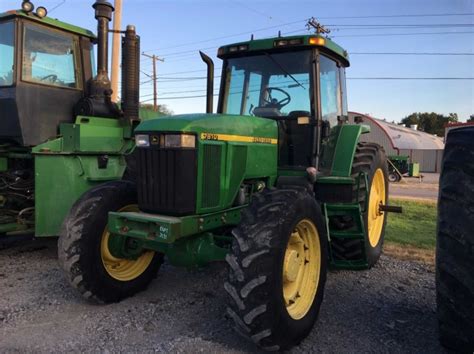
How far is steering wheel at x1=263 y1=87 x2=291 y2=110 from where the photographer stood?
4.75m

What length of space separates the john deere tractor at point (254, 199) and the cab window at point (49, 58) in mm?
2768

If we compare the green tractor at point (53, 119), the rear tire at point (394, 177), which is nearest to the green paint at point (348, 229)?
the green tractor at point (53, 119)

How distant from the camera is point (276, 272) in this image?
3.06 m

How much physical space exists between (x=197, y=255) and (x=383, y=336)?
5.26 ft

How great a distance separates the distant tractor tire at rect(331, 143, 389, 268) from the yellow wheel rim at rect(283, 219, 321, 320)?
3.81 feet

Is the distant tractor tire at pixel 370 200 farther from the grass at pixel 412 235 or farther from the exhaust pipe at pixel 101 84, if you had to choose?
the exhaust pipe at pixel 101 84

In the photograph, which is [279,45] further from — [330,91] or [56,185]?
[56,185]

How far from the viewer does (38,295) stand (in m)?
4.40

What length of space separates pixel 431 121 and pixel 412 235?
77.9 metres

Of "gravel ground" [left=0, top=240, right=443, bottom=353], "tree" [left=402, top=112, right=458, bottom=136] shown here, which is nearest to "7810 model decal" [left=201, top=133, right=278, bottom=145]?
"gravel ground" [left=0, top=240, right=443, bottom=353]

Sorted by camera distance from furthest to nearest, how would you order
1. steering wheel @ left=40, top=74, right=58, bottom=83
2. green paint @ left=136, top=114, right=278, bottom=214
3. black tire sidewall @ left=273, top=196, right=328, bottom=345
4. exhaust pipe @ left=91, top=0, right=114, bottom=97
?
exhaust pipe @ left=91, top=0, right=114, bottom=97
steering wheel @ left=40, top=74, right=58, bottom=83
green paint @ left=136, top=114, right=278, bottom=214
black tire sidewall @ left=273, top=196, right=328, bottom=345

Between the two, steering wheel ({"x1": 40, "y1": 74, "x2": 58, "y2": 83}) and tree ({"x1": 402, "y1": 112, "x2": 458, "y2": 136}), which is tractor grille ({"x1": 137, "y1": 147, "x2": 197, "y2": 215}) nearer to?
steering wheel ({"x1": 40, "y1": 74, "x2": 58, "y2": 83})

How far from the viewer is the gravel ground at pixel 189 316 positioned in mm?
3311

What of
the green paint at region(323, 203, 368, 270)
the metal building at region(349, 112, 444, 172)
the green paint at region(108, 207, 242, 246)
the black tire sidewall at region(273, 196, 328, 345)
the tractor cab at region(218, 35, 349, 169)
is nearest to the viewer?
the black tire sidewall at region(273, 196, 328, 345)
